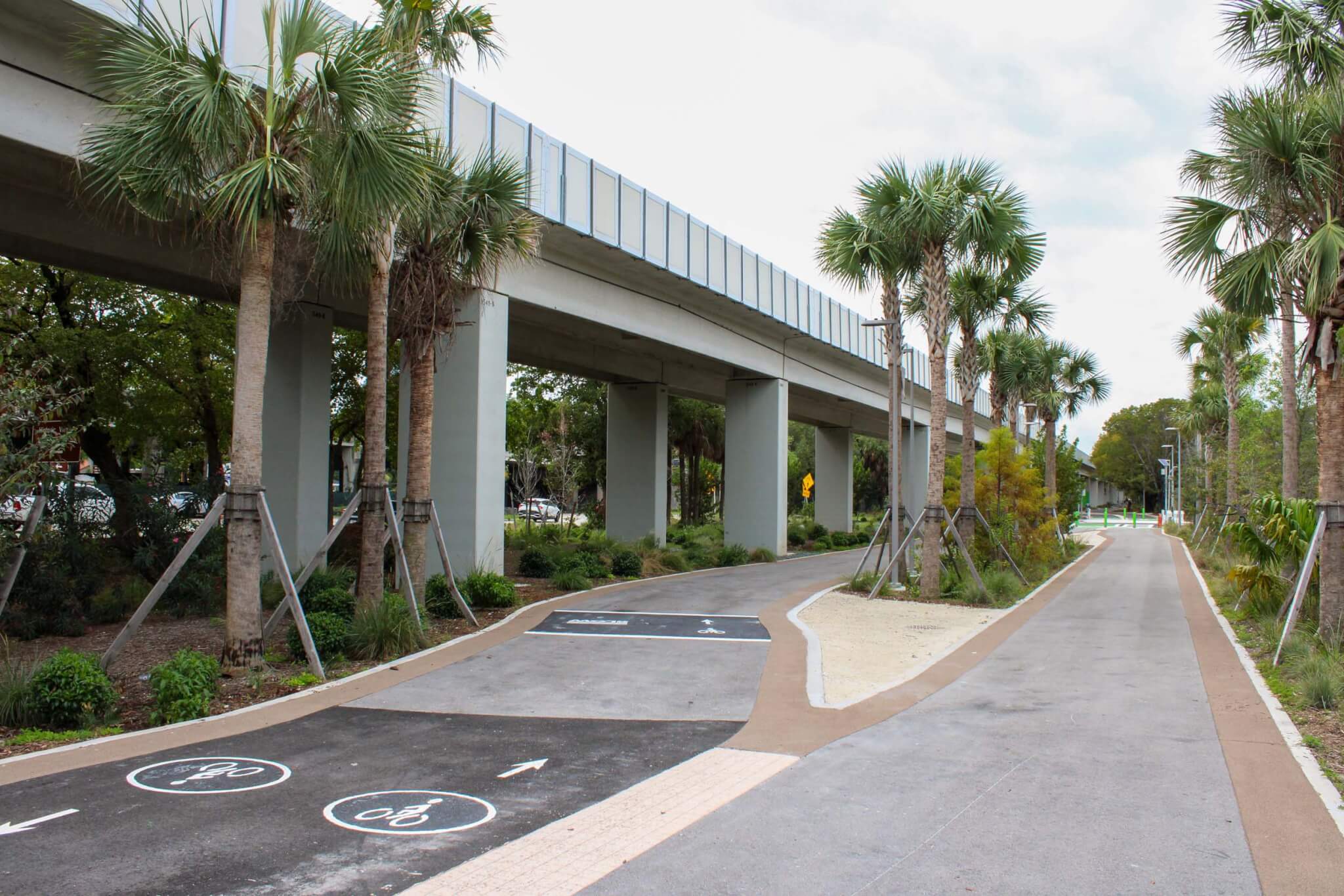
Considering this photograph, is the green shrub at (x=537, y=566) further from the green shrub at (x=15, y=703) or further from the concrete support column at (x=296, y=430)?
the green shrub at (x=15, y=703)

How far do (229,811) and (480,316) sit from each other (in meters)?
12.7

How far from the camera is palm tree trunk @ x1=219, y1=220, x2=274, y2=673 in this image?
10.4m

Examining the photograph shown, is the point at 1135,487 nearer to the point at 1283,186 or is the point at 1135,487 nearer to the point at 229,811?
the point at 1283,186

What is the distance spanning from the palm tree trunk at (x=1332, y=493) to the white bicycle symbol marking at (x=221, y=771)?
12391mm

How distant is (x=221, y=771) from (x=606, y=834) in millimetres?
3206

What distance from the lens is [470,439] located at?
17906 millimetres

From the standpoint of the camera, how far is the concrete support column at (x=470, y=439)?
17844 mm

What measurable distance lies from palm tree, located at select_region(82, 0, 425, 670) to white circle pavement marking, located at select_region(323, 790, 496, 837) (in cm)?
470

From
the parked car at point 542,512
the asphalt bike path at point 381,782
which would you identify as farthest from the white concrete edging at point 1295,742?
the parked car at point 542,512

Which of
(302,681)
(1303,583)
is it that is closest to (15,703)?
(302,681)

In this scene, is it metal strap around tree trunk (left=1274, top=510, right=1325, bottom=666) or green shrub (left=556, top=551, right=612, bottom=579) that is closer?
metal strap around tree trunk (left=1274, top=510, right=1325, bottom=666)

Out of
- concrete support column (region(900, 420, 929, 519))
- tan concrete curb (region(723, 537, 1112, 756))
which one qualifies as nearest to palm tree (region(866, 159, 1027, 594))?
tan concrete curb (region(723, 537, 1112, 756))

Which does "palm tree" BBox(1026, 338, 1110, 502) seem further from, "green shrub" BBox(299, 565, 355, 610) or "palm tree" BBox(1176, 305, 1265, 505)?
"green shrub" BBox(299, 565, 355, 610)

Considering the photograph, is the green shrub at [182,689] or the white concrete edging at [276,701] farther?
the green shrub at [182,689]
